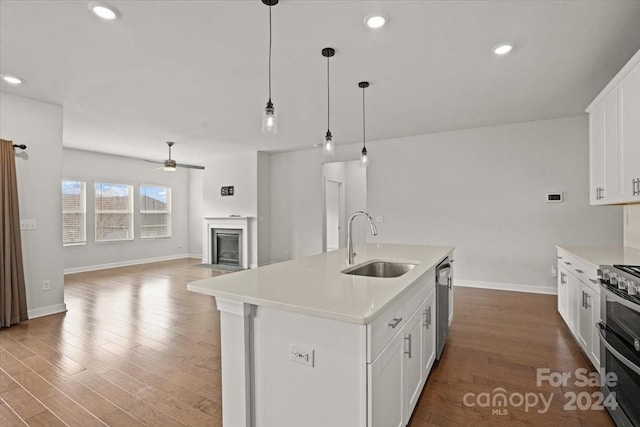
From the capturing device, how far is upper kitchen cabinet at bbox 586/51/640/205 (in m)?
2.39

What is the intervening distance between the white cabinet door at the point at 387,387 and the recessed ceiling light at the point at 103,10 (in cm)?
273

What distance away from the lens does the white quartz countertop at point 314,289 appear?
1337 millimetres

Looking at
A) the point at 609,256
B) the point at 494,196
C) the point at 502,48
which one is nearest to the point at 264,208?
the point at 494,196

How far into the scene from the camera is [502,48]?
9.09 feet

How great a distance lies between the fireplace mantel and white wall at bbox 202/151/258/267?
0.30ft

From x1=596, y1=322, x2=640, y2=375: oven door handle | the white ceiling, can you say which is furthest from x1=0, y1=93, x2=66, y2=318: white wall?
x1=596, y1=322, x2=640, y2=375: oven door handle

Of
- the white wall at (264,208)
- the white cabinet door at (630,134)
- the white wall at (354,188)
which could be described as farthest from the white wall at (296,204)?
the white cabinet door at (630,134)

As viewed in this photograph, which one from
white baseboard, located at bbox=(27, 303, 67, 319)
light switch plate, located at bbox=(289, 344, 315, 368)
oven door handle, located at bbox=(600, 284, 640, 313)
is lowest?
white baseboard, located at bbox=(27, 303, 67, 319)

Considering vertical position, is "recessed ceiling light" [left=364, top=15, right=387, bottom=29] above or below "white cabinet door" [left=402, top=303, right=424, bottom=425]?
above

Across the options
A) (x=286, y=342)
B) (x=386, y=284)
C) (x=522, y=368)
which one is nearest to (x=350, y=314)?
(x=286, y=342)

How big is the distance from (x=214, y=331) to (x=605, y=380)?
3.21 metres

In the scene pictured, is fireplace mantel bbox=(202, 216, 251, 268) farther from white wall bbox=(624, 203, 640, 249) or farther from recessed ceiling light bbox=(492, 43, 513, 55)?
white wall bbox=(624, 203, 640, 249)

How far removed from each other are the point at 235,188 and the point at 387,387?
683 centimetres

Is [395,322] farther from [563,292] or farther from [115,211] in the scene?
[115,211]
